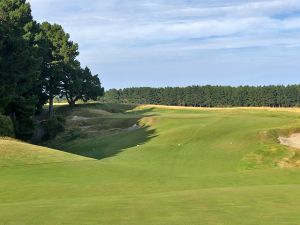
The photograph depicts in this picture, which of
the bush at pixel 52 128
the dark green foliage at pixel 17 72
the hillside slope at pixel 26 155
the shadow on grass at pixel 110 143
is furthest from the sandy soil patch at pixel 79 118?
the hillside slope at pixel 26 155

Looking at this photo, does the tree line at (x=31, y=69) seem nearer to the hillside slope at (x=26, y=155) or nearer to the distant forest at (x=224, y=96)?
the hillside slope at (x=26, y=155)

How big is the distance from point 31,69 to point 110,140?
12.1 metres

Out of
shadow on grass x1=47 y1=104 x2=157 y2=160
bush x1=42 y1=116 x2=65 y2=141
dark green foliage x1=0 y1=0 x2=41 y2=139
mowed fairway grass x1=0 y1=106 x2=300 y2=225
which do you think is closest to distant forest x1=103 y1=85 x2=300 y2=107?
shadow on grass x1=47 y1=104 x2=157 y2=160

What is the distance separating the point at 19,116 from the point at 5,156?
2589 centimetres

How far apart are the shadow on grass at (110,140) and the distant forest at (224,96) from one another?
3687 inches

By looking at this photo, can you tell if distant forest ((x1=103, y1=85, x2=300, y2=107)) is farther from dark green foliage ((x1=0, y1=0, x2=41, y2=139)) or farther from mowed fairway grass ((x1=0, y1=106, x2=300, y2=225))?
dark green foliage ((x1=0, y1=0, x2=41, y2=139))

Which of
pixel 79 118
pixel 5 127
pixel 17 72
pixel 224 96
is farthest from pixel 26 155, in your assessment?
pixel 224 96

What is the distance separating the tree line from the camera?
52.8m

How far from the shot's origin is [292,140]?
4038 cm

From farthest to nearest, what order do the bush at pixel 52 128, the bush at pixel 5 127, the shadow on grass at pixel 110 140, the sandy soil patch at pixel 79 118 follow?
1. the sandy soil patch at pixel 79 118
2. the bush at pixel 52 128
3. the shadow on grass at pixel 110 140
4. the bush at pixel 5 127

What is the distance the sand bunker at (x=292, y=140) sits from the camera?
39.2m

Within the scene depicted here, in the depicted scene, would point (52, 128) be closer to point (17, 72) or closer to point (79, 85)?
point (17, 72)

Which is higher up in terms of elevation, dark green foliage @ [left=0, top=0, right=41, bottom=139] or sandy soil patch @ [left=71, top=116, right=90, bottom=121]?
dark green foliage @ [left=0, top=0, right=41, bottom=139]

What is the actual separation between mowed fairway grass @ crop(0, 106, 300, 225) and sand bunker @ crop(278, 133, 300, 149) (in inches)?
38.5
